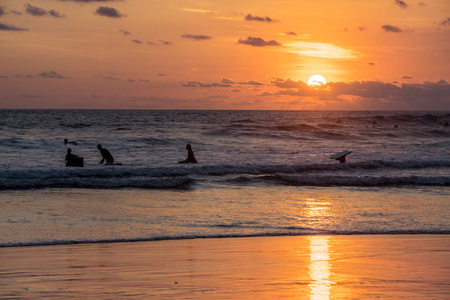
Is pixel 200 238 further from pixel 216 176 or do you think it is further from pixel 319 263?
pixel 216 176

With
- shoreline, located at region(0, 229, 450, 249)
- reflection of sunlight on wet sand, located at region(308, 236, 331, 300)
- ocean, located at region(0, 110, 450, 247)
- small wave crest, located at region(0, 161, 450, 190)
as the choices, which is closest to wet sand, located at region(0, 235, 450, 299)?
reflection of sunlight on wet sand, located at region(308, 236, 331, 300)

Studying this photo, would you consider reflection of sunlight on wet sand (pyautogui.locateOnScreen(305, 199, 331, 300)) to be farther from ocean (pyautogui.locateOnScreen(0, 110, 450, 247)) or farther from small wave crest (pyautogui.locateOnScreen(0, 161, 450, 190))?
small wave crest (pyautogui.locateOnScreen(0, 161, 450, 190))

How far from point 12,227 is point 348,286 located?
7.40 metres

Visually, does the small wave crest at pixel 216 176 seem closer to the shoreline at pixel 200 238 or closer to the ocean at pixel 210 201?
the ocean at pixel 210 201

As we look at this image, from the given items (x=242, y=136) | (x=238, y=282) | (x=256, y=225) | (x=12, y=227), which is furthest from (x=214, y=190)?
(x=242, y=136)

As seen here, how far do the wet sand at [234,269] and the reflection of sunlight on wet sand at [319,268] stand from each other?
14 mm

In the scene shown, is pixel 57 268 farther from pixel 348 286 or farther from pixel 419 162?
pixel 419 162

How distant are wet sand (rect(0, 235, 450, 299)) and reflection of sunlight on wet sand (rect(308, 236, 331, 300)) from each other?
14 millimetres

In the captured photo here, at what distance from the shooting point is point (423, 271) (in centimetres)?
768

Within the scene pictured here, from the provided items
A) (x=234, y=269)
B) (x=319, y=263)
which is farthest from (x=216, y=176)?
(x=234, y=269)

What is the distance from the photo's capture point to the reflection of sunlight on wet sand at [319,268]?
656cm

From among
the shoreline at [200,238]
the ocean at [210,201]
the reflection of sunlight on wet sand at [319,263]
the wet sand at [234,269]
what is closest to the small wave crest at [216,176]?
the ocean at [210,201]

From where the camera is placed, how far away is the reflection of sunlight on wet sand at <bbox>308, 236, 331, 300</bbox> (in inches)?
258

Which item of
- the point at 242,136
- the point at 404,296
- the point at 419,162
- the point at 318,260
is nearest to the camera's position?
the point at 404,296
